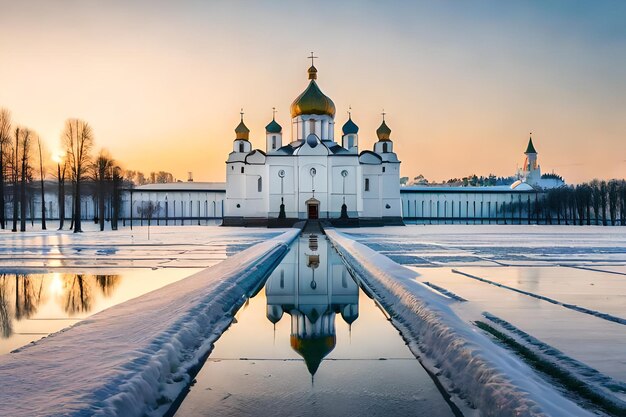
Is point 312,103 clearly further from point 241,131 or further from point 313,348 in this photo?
point 313,348

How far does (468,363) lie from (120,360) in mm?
3107

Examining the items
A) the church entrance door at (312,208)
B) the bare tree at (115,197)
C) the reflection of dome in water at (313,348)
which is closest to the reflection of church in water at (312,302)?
the reflection of dome in water at (313,348)

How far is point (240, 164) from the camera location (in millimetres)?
55562

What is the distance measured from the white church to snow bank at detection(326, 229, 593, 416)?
39.6m

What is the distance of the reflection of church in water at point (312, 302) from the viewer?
238 inches

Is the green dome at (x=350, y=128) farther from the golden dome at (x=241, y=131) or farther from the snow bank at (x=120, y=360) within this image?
the snow bank at (x=120, y=360)

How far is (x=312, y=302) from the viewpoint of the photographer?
8.54 metres

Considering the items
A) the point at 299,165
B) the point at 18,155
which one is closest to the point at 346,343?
the point at 18,155

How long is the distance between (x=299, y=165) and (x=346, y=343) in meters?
45.8

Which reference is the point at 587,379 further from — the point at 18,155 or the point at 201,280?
the point at 18,155

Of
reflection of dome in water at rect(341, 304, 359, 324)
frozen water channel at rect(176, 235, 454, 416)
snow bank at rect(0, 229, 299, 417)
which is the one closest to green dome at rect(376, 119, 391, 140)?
frozen water channel at rect(176, 235, 454, 416)

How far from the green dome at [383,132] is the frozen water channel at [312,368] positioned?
5193 centimetres

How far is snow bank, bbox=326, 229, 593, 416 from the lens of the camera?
347 cm

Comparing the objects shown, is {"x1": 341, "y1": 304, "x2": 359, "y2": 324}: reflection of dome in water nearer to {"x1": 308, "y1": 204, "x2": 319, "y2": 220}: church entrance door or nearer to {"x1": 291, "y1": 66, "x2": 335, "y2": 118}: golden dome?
{"x1": 308, "y1": 204, "x2": 319, "y2": 220}: church entrance door
